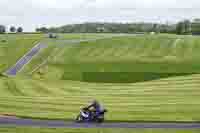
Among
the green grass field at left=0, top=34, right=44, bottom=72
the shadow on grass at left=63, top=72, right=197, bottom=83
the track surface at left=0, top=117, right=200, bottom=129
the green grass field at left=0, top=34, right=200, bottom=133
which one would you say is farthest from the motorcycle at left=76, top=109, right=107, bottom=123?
the green grass field at left=0, top=34, right=44, bottom=72

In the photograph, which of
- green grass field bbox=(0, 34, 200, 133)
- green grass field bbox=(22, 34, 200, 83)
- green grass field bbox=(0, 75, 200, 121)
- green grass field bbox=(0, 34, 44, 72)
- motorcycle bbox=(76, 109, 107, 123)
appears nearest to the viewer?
motorcycle bbox=(76, 109, 107, 123)

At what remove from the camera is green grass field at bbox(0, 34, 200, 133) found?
1426 inches

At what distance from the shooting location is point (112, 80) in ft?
181

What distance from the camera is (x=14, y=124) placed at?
96.1 ft

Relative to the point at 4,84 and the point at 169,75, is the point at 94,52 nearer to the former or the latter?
the point at 169,75

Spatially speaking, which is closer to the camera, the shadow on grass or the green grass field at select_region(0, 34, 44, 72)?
the shadow on grass

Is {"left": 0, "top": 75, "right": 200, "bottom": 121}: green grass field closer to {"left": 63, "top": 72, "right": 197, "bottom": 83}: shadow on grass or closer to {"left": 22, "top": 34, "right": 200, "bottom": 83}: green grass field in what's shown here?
{"left": 63, "top": 72, "right": 197, "bottom": 83}: shadow on grass

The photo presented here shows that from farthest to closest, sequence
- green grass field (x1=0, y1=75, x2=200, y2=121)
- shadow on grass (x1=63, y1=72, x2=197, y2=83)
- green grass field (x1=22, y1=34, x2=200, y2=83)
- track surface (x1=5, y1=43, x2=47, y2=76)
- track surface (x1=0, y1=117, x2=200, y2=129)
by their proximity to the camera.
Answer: track surface (x1=5, y1=43, x2=47, y2=76)
green grass field (x1=22, y1=34, x2=200, y2=83)
shadow on grass (x1=63, y1=72, x2=197, y2=83)
green grass field (x1=0, y1=75, x2=200, y2=121)
track surface (x1=0, y1=117, x2=200, y2=129)

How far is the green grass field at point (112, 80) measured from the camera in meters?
36.2

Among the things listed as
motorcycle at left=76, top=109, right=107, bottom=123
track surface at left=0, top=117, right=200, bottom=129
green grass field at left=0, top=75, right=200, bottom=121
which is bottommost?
green grass field at left=0, top=75, right=200, bottom=121

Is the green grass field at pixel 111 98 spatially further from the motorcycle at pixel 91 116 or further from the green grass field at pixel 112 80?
the motorcycle at pixel 91 116

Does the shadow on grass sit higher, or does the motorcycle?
the motorcycle

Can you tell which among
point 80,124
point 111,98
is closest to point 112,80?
point 111,98

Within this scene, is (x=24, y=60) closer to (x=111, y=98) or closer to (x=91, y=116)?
(x=111, y=98)
